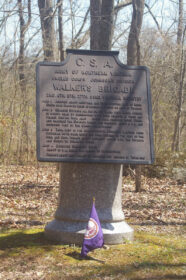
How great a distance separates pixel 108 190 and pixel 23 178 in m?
7.81

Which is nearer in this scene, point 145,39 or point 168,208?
point 168,208

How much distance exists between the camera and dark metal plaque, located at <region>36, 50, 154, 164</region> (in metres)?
5.32

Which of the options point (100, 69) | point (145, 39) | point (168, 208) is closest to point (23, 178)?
point (168, 208)

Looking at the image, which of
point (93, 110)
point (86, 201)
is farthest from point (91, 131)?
point (86, 201)

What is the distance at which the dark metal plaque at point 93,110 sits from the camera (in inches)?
210

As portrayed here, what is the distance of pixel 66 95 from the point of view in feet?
17.8

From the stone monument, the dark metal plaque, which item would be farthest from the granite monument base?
the dark metal plaque

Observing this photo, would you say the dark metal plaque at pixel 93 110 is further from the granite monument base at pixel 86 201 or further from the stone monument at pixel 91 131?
the granite monument base at pixel 86 201

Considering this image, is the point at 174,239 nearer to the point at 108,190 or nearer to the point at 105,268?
the point at 108,190

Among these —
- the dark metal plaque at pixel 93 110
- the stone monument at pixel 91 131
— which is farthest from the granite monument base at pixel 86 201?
the dark metal plaque at pixel 93 110

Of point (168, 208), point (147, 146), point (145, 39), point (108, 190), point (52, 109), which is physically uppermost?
point (145, 39)

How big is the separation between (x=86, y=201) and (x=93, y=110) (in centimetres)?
125

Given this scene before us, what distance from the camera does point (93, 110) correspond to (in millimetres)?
5441

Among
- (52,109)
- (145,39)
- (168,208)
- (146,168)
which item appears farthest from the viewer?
(145,39)
